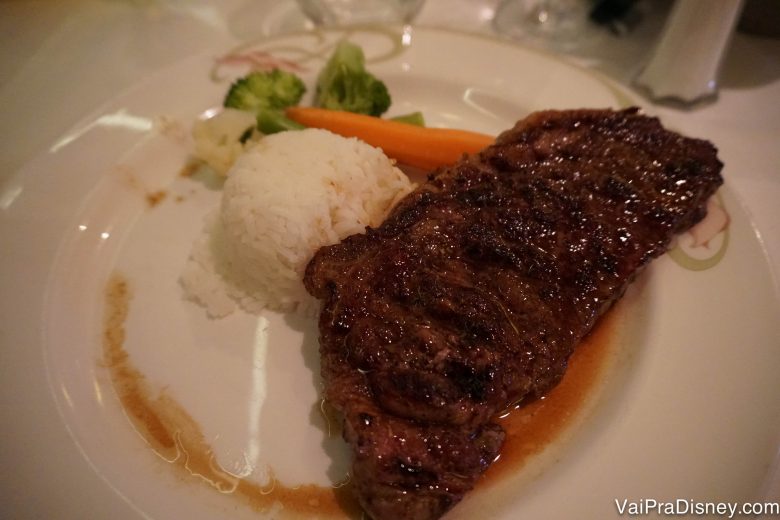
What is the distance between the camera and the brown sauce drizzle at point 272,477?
2342 millimetres

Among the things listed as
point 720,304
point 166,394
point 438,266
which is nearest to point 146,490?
point 166,394

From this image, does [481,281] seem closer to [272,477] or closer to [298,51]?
[272,477]

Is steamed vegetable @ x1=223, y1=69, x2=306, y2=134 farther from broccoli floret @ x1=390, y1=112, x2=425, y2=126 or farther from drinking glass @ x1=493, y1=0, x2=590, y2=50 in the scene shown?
drinking glass @ x1=493, y1=0, x2=590, y2=50

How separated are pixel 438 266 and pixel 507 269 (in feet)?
1.15

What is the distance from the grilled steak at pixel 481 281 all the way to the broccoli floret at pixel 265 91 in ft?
5.19

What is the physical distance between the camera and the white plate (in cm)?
222

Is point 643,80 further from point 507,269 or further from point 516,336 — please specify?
point 516,336

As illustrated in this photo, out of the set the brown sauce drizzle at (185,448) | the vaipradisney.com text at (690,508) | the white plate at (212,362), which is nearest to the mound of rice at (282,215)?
the white plate at (212,362)

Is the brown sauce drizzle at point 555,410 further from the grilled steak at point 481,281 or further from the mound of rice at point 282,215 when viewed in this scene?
the mound of rice at point 282,215

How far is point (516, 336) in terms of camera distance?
2.36m

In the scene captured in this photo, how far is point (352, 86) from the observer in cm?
380

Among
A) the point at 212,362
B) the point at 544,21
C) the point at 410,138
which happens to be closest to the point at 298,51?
the point at 410,138

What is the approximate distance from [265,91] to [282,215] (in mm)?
1366

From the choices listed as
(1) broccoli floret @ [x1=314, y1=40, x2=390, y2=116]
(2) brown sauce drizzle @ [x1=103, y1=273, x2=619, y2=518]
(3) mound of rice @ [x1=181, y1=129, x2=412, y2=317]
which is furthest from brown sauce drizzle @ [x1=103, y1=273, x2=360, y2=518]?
(1) broccoli floret @ [x1=314, y1=40, x2=390, y2=116]
